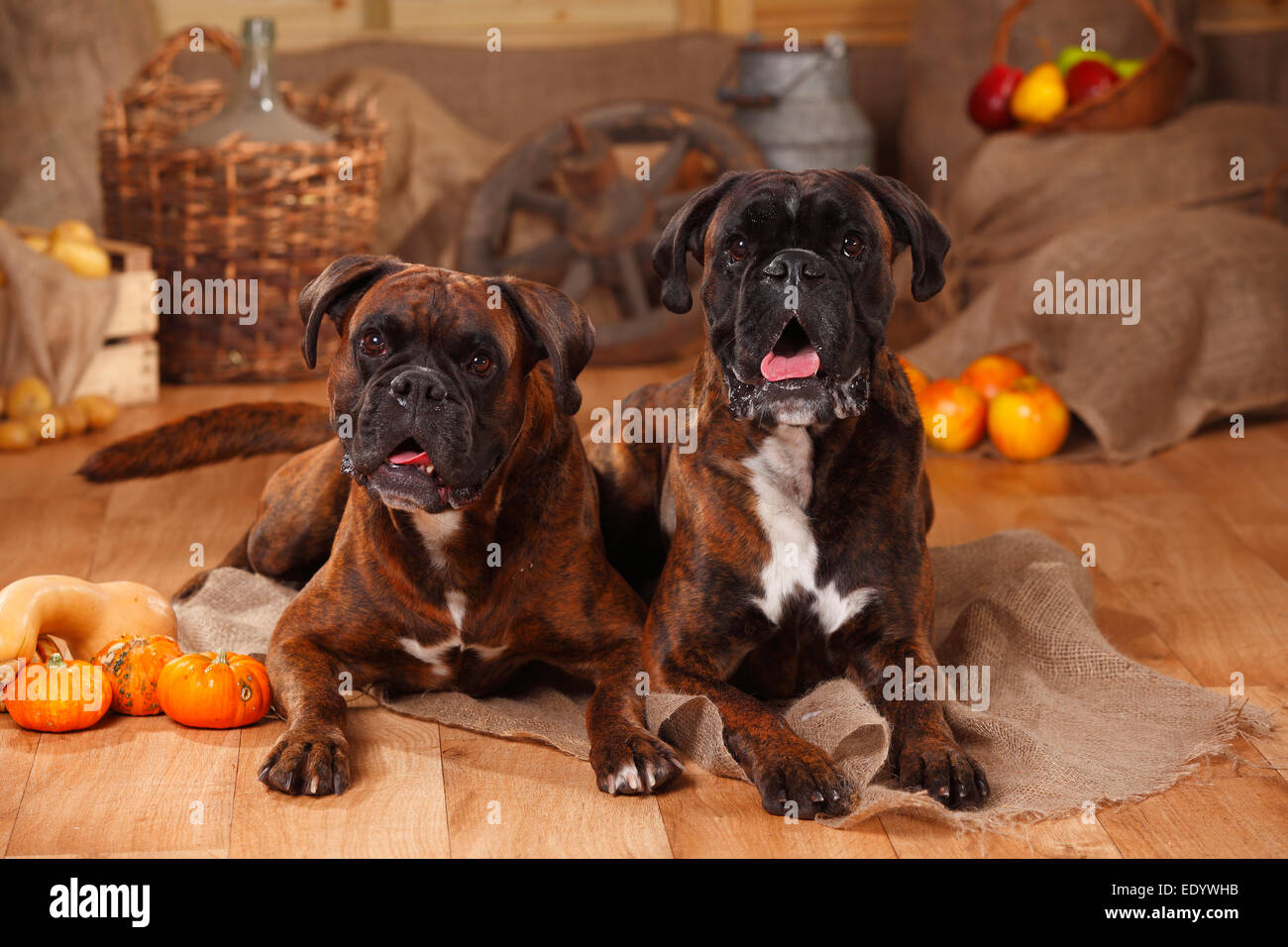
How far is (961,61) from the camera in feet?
24.1

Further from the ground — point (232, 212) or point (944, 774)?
point (232, 212)

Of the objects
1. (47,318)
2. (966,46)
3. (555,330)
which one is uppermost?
(966,46)

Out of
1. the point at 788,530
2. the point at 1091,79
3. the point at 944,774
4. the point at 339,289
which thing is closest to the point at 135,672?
the point at 339,289

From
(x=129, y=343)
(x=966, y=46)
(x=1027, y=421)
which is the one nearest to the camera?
(x=1027, y=421)

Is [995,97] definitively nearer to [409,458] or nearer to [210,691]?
[409,458]

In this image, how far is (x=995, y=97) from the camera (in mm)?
6758

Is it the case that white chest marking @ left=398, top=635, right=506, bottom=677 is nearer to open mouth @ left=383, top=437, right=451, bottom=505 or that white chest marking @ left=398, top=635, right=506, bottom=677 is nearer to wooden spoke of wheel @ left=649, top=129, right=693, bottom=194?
open mouth @ left=383, top=437, right=451, bottom=505

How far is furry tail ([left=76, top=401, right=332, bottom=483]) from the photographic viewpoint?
3889 mm

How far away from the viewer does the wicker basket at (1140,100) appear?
21.1ft

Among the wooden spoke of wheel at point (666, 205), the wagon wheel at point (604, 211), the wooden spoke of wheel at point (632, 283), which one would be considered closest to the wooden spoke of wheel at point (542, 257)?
the wagon wheel at point (604, 211)

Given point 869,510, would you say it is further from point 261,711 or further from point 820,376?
→ point 261,711

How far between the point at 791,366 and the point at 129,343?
12.7 ft

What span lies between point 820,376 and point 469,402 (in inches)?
26.2

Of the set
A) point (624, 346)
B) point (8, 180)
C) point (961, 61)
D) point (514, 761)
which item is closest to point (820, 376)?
point (514, 761)
